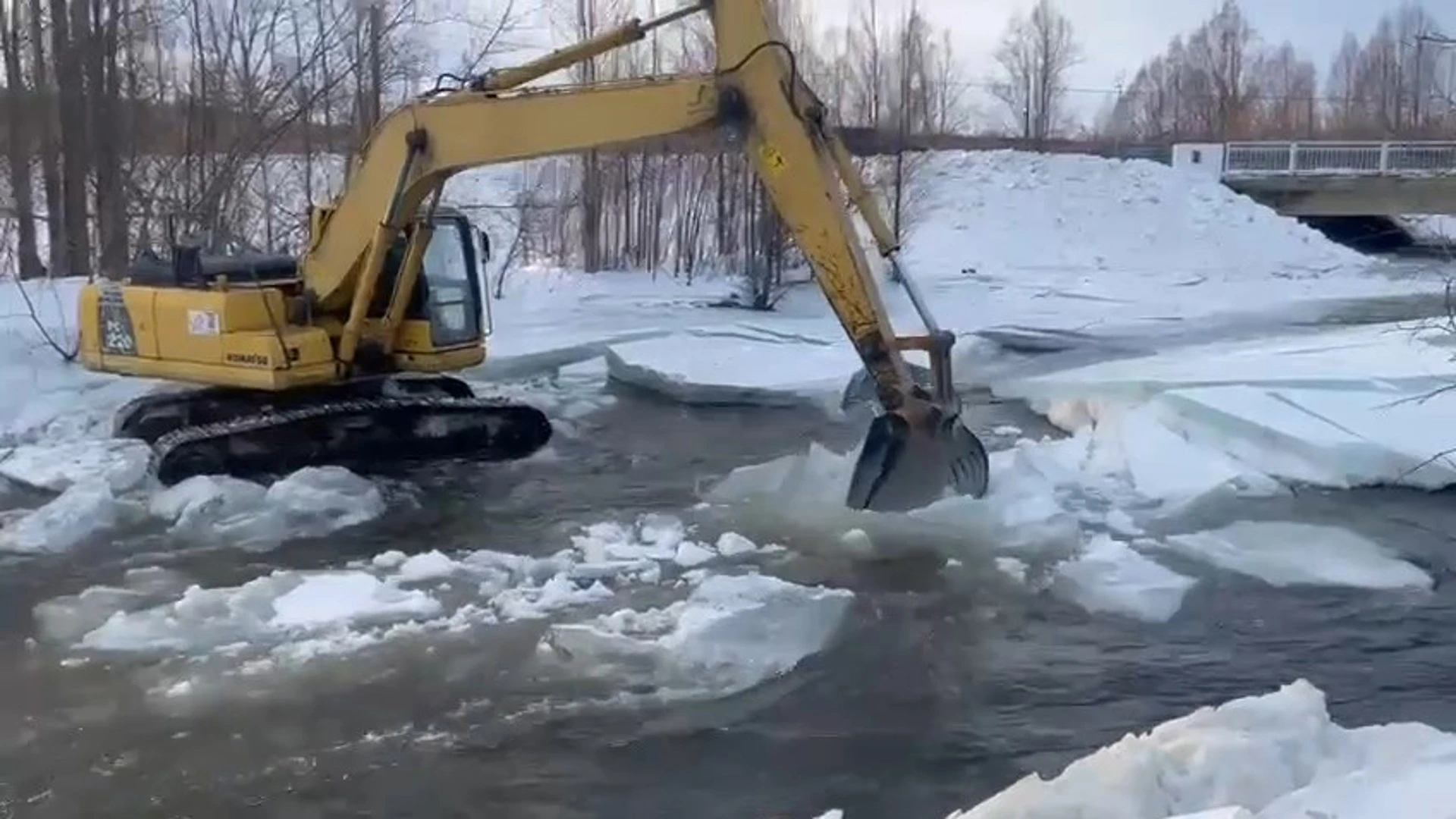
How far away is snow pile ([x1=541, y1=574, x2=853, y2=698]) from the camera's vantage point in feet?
24.1

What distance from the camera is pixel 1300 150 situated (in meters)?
42.2

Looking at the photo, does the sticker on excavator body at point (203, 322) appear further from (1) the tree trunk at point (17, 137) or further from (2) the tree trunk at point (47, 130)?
(1) the tree trunk at point (17, 137)

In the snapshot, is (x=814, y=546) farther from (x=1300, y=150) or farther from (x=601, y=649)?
(x=1300, y=150)

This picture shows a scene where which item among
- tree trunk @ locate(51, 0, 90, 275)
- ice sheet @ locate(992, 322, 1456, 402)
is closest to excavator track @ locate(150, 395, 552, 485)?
ice sheet @ locate(992, 322, 1456, 402)

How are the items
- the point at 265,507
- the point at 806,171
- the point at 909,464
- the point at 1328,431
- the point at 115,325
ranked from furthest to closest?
the point at 115,325 < the point at 1328,431 < the point at 265,507 < the point at 806,171 < the point at 909,464

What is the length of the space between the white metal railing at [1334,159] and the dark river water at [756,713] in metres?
32.7

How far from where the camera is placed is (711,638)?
7.68 meters

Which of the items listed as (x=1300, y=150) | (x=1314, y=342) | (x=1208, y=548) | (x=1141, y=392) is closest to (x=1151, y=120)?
(x=1300, y=150)

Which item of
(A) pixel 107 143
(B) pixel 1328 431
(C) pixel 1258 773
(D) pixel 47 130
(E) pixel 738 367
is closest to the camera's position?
(C) pixel 1258 773

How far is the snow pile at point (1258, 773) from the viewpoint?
179 inches

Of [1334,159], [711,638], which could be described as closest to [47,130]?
[711,638]

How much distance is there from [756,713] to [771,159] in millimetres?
4250

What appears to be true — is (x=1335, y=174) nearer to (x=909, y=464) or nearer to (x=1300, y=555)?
(x=1300, y=555)

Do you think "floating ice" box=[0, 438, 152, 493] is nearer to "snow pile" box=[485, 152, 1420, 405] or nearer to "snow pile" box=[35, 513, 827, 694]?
"snow pile" box=[35, 513, 827, 694]
